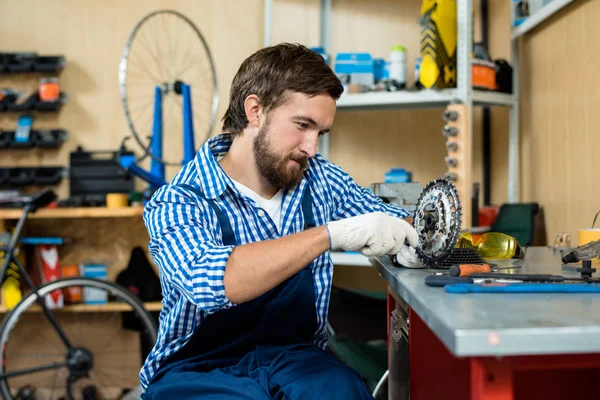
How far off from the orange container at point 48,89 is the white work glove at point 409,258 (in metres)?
2.43

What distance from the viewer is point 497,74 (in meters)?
2.81

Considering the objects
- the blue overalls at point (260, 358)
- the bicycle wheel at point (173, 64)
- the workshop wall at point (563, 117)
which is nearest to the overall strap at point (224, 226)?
the blue overalls at point (260, 358)

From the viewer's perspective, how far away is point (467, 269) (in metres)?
1.14

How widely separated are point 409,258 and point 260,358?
364 mm

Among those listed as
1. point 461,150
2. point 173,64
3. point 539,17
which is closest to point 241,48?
point 173,64

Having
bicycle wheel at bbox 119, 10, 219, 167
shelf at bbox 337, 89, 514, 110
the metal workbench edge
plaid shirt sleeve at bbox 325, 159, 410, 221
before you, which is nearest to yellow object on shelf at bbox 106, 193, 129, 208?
bicycle wheel at bbox 119, 10, 219, 167

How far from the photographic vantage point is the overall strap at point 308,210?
155 centimetres

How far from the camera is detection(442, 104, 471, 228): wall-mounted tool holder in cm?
255

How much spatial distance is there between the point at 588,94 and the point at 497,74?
685 millimetres

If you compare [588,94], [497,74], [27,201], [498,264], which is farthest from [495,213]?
[27,201]

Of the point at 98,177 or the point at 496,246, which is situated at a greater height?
the point at 98,177

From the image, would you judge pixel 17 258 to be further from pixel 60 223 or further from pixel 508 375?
pixel 508 375

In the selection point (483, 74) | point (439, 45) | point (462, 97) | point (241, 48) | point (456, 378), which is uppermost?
point (241, 48)

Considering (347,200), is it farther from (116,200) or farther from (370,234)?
(116,200)
